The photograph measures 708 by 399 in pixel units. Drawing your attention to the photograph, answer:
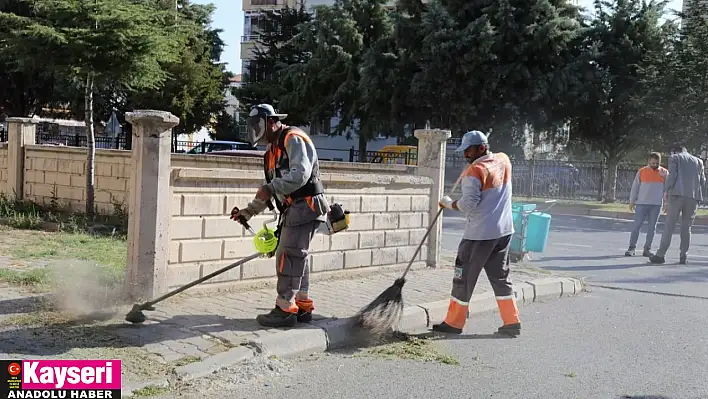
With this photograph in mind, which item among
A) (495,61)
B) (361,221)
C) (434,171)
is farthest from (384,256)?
(495,61)

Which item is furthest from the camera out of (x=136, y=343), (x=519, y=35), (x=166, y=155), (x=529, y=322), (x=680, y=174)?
(x=519, y=35)

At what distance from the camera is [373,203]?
8961 mm

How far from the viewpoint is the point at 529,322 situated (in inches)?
292

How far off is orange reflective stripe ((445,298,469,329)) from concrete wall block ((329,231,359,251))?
83.8 inches

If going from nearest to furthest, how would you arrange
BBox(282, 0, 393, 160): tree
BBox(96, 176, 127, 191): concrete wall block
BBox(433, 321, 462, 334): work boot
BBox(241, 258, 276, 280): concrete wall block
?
BBox(433, 321, 462, 334): work boot
BBox(241, 258, 276, 280): concrete wall block
BBox(96, 176, 127, 191): concrete wall block
BBox(282, 0, 393, 160): tree

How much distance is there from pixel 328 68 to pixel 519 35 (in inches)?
340

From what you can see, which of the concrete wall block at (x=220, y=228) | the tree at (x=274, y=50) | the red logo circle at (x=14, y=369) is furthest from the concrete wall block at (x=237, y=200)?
the tree at (x=274, y=50)

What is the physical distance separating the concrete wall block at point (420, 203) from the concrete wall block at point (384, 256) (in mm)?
643

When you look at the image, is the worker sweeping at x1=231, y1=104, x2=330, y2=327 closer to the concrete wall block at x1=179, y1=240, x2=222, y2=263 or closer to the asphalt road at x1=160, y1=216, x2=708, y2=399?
the asphalt road at x1=160, y1=216, x2=708, y2=399

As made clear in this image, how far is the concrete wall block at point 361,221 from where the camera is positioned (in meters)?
8.66

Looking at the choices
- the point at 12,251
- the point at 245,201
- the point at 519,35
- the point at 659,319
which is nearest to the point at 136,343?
the point at 245,201

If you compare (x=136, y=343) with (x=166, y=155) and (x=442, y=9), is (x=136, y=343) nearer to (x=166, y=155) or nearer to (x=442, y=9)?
(x=166, y=155)

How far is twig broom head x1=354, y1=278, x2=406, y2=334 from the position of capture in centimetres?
632

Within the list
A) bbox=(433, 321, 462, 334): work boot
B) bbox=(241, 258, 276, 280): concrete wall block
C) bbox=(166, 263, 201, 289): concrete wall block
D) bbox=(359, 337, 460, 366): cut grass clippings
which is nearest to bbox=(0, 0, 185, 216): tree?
bbox=(241, 258, 276, 280): concrete wall block
